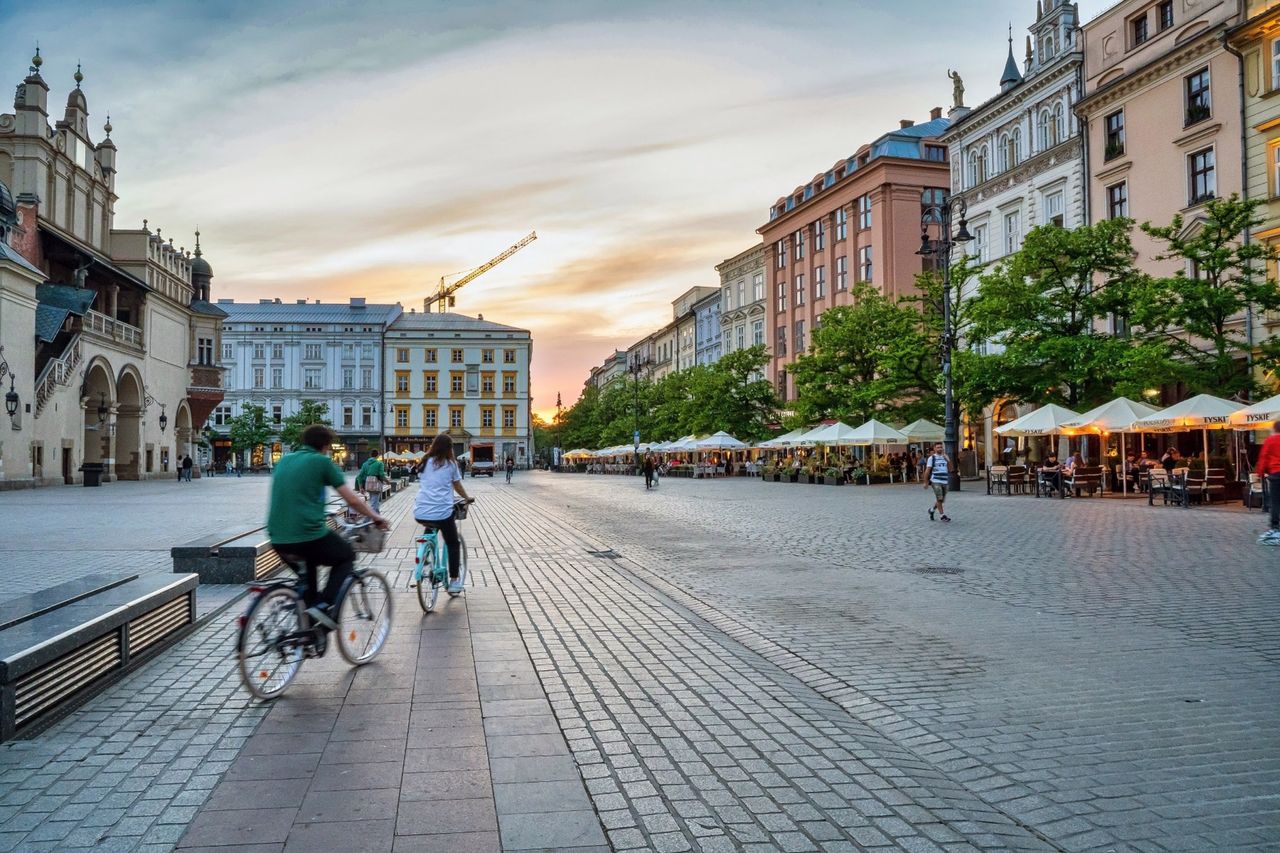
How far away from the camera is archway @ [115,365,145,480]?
51.4 meters

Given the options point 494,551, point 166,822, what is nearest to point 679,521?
point 494,551

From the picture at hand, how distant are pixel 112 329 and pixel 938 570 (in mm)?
46536

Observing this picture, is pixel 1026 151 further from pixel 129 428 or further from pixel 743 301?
pixel 129 428

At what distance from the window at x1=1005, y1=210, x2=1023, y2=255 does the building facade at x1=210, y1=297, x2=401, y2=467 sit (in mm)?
73976

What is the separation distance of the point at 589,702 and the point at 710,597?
4.53 meters

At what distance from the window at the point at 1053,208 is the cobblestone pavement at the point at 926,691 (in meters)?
31.9

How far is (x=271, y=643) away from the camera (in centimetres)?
595

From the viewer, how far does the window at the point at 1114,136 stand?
38.5 metres

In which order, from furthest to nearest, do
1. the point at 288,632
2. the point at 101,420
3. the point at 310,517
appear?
the point at 101,420, the point at 310,517, the point at 288,632

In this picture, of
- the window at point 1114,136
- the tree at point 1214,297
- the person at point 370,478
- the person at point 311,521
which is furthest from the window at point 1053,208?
the person at point 311,521

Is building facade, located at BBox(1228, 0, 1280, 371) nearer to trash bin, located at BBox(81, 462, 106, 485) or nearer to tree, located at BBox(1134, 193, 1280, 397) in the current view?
tree, located at BBox(1134, 193, 1280, 397)

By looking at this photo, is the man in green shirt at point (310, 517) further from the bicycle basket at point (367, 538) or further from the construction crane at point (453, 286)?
the construction crane at point (453, 286)

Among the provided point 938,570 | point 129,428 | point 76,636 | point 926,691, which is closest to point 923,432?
point 938,570

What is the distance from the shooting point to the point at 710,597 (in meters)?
10.2
